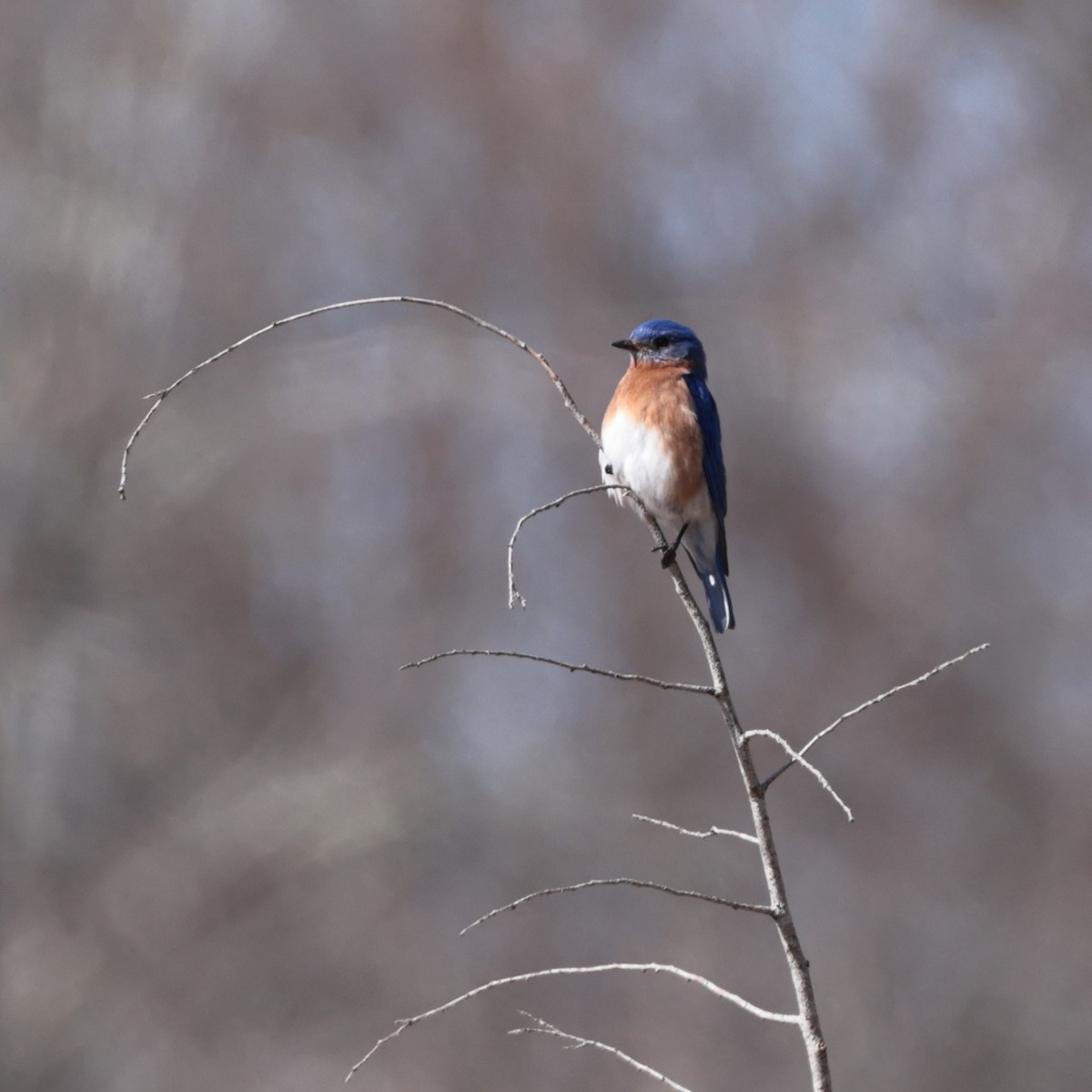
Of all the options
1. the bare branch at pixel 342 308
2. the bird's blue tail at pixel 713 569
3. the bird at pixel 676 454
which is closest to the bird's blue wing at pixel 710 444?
the bird at pixel 676 454

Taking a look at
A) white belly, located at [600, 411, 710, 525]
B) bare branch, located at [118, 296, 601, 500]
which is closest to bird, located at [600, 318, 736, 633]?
white belly, located at [600, 411, 710, 525]

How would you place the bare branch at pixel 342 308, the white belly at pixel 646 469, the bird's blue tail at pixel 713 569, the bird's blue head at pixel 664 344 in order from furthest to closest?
the bird's blue head at pixel 664 344 < the bird's blue tail at pixel 713 569 < the white belly at pixel 646 469 < the bare branch at pixel 342 308

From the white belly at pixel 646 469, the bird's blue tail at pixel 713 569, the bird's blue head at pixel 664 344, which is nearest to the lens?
the white belly at pixel 646 469

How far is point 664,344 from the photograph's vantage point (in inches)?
224

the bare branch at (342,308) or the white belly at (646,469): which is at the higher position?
the white belly at (646,469)

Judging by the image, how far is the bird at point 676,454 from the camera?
5191 mm

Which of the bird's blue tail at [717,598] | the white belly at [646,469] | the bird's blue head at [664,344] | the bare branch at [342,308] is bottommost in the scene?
the bare branch at [342,308]

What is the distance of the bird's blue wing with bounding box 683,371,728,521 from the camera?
5320 mm

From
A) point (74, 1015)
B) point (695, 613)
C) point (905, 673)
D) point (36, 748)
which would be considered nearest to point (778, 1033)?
point (905, 673)

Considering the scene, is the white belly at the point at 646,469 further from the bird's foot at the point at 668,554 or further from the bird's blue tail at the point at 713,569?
the bird's blue tail at the point at 713,569

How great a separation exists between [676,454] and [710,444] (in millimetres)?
242

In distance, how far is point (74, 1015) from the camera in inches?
575

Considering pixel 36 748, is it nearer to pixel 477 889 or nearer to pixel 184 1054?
pixel 184 1054

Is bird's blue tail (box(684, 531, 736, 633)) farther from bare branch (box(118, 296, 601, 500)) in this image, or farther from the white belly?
bare branch (box(118, 296, 601, 500))
